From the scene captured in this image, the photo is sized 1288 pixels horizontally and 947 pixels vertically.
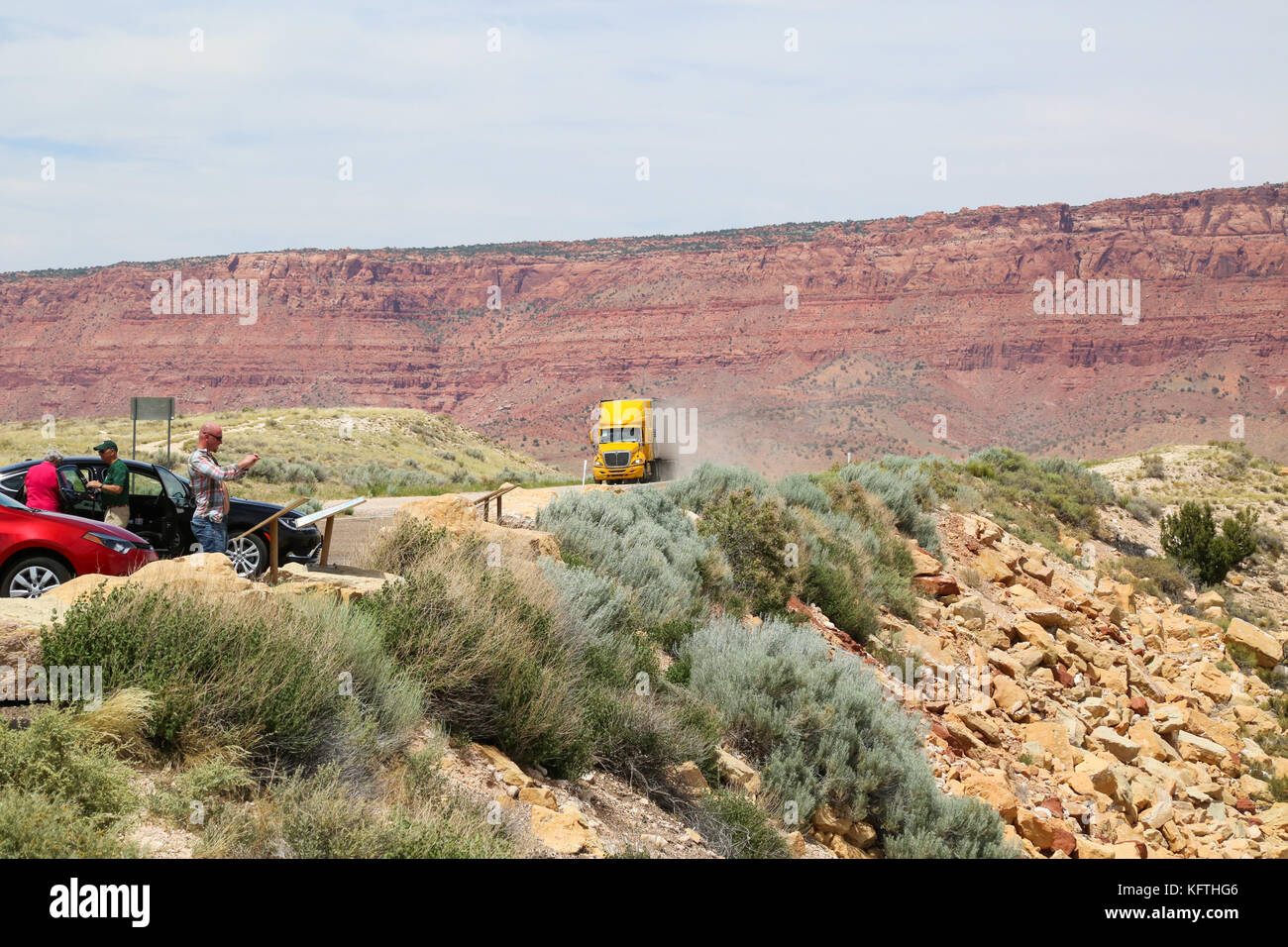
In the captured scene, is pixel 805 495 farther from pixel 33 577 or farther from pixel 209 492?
pixel 33 577

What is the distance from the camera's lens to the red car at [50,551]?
917 centimetres

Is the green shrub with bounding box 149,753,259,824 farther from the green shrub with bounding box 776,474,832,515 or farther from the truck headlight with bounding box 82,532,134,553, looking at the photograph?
the green shrub with bounding box 776,474,832,515

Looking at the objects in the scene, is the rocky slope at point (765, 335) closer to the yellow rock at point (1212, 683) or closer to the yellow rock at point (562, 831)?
the yellow rock at point (1212, 683)

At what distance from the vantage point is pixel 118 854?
4328 mm

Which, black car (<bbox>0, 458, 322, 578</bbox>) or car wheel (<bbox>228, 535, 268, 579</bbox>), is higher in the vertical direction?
black car (<bbox>0, 458, 322, 578</bbox>)

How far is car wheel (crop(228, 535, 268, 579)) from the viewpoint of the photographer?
11.4 meters

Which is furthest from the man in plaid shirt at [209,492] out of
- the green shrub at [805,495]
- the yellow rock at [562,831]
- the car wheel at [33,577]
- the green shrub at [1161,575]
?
the green shrub at [1161,575]

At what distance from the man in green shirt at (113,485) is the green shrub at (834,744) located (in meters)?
6.29

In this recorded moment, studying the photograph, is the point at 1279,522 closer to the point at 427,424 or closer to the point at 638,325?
the point at 427,424

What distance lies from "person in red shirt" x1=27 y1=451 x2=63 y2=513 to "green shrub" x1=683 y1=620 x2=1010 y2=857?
6.55 m

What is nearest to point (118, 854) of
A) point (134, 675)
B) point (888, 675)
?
point (134, 675)

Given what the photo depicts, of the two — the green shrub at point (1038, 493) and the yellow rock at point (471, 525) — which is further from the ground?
the yellow rock at point (471, 525)

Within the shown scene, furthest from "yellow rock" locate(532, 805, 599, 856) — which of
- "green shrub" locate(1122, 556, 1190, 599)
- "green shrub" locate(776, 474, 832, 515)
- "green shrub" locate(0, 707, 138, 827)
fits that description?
"green shrub" locate(1122, 556, 1190, 599)
